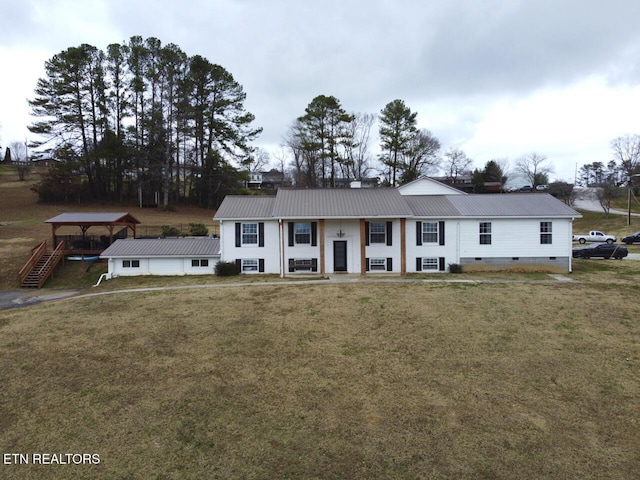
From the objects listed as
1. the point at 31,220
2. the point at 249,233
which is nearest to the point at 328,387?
the point at 249,233

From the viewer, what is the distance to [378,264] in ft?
75.3

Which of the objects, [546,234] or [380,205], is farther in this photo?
[380,205]

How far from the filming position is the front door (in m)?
22.8

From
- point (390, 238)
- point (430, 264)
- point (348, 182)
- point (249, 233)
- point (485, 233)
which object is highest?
point (348, 182)

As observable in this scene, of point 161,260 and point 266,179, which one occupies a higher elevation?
point 266,179

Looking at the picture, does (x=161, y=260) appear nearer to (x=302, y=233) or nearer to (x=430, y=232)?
(x=302, y=233)

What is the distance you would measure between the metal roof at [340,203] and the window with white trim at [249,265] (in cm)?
349

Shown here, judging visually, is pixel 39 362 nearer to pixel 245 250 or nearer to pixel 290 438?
pixel 290 438

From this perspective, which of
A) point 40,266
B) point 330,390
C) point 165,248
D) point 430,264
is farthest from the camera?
point 40,266

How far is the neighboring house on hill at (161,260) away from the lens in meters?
23.4

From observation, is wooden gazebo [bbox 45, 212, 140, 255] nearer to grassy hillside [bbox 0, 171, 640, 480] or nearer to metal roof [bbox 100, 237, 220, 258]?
metal roof [bbox 100, 237, 220, 258]

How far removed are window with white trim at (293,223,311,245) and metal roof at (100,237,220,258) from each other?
505cm

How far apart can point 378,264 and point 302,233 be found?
4.97 meters

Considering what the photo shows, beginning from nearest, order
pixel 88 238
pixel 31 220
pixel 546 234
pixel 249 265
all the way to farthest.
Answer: pixel 546 234 → pixel 249 265 → pixel 88 238 → pixel 31 220
